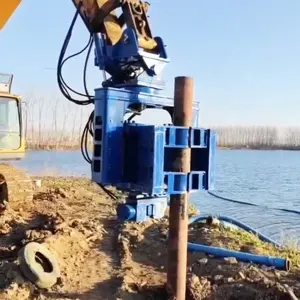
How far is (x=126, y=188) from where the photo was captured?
13.6 ft

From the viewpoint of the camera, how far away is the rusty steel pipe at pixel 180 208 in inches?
165

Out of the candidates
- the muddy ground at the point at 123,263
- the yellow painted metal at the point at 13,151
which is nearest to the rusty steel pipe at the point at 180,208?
the muddy ground at the point at 123,263

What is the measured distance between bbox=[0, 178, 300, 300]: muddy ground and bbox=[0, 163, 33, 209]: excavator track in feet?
2.33

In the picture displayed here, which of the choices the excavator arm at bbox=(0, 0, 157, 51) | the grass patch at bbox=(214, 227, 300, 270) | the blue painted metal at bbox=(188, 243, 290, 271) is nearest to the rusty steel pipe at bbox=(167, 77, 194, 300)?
the excavator arm at bbox=(0, 0, 157, 51)

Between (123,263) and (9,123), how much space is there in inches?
190

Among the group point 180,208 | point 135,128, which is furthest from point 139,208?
point 135,128

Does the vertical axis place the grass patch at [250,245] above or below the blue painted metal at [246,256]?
below

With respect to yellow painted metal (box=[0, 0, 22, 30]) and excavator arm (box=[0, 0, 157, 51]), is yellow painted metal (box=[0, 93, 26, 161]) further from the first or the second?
excavator arm (box=[0, 0, 157, 51])

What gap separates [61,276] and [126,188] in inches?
71.9

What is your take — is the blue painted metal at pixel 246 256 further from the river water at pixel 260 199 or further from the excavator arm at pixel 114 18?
the river water at pixel 260 199

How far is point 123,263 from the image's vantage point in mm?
6121

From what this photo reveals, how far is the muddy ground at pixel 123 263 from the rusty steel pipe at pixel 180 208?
37 cm

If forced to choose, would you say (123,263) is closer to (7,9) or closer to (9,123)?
(7,9)

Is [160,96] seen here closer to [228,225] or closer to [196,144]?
[196,144]
